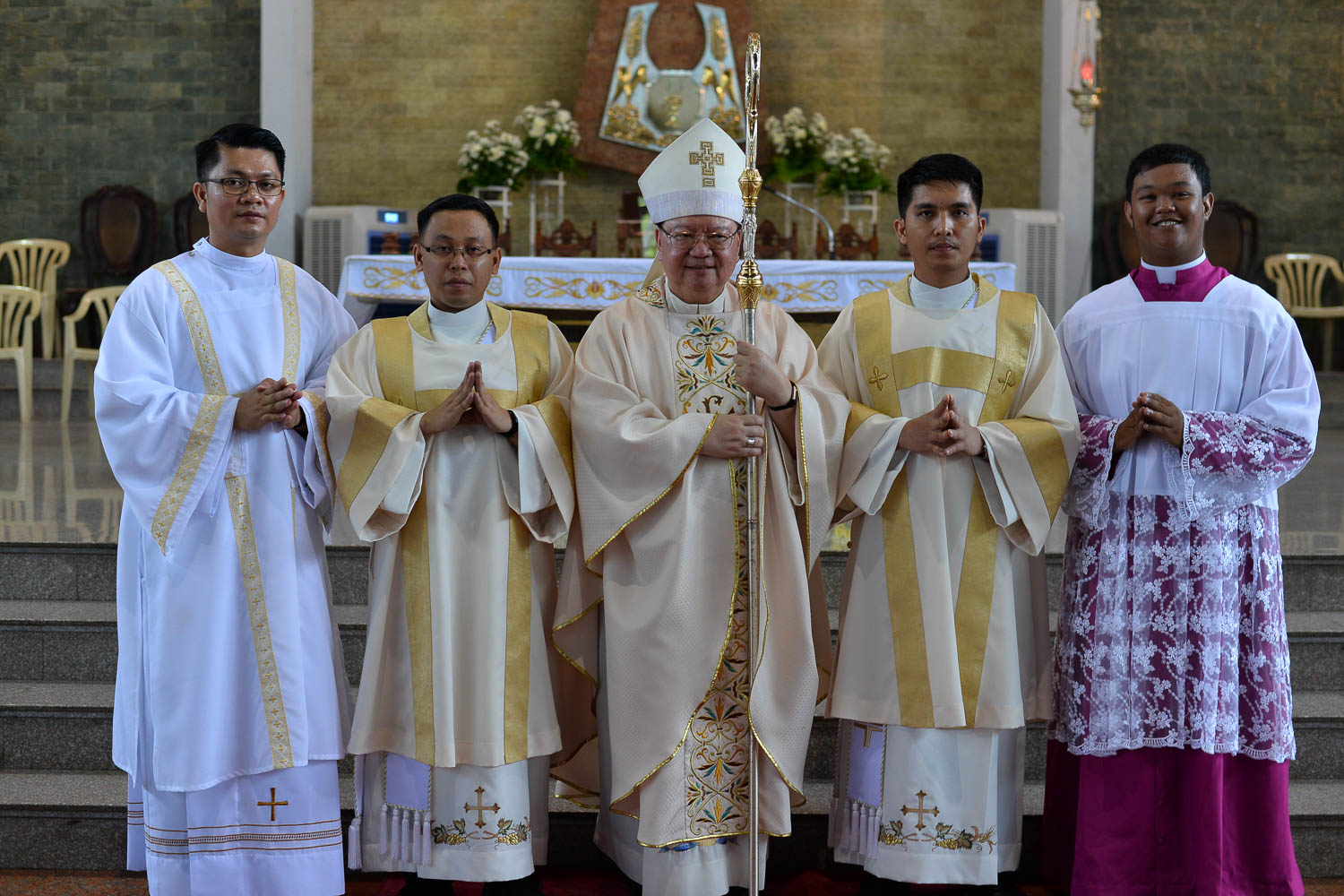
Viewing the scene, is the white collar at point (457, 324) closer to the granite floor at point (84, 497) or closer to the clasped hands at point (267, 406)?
the clasped hands at point (267, 406)

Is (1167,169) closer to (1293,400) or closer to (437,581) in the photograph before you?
(1293,400)

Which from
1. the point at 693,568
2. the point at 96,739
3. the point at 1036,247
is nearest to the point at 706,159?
the point at 693,568

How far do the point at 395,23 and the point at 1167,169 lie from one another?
25.3 ft

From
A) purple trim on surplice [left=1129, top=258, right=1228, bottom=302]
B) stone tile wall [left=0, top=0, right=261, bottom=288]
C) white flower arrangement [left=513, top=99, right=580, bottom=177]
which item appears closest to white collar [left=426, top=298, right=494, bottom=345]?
purple trim on surplice [left=1129, top=258, right=1228, bottom=302]

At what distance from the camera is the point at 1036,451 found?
309cm

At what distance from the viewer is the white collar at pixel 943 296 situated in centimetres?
324

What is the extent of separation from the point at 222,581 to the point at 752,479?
123 centimetres

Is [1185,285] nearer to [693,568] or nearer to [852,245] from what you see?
[693,568]

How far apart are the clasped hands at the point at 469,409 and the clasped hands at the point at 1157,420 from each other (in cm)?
141

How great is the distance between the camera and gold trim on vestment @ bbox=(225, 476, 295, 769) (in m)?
3.10

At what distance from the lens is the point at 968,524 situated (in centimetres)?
314

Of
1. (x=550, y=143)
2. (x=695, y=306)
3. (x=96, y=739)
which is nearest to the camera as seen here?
(x=695, y=306)

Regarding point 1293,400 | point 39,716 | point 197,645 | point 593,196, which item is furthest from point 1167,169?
point 593,196

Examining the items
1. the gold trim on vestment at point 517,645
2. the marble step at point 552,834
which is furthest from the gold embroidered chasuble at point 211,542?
the marble step at point 552,834
